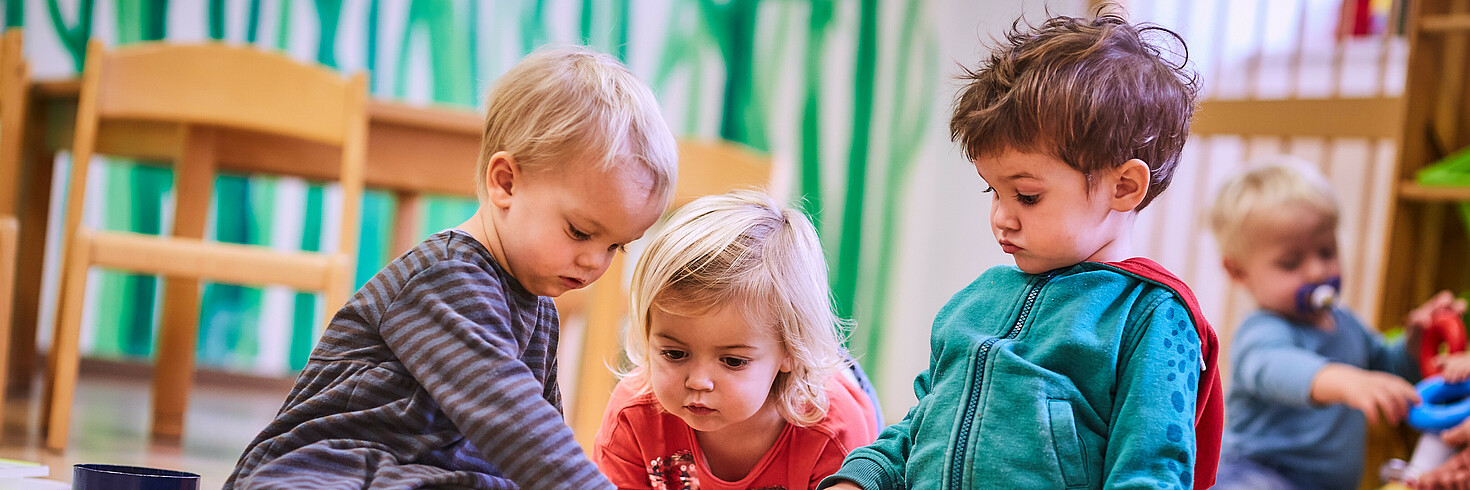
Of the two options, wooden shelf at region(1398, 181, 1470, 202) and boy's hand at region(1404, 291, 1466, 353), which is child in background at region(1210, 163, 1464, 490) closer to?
boy's hand at region(1404, 291, 1466, 353)

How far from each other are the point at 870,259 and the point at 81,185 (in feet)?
7.76

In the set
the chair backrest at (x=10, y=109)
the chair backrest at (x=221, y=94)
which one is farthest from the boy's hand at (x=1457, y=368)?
the chair backrest at (x=10, y=109)

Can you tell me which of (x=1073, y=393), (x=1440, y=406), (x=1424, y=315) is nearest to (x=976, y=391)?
(x=1073, y=393)

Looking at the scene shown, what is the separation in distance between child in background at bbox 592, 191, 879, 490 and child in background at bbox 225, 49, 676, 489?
3.4 inches

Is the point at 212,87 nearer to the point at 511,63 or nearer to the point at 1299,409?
the point at 511,63

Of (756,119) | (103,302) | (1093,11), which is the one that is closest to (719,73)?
(756,119)

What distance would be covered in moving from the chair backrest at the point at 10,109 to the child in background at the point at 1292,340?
2.35 meters

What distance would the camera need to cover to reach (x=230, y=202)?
11.2 ft

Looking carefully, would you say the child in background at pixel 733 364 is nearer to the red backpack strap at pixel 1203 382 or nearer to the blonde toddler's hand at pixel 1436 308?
the red backpack strap at pixel 1203 382

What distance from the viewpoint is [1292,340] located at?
2057 mm

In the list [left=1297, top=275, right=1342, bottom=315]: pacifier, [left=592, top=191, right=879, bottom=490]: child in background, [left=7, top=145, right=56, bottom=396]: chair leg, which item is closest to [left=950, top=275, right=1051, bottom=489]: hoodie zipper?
[left=592, top=191, right=879, bottom=490]: child in background

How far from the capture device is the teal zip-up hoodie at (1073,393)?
856 mm

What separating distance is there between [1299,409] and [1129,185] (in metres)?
1.41

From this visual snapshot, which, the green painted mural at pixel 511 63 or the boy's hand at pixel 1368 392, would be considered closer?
the boy's hand at pixel 1368 392
